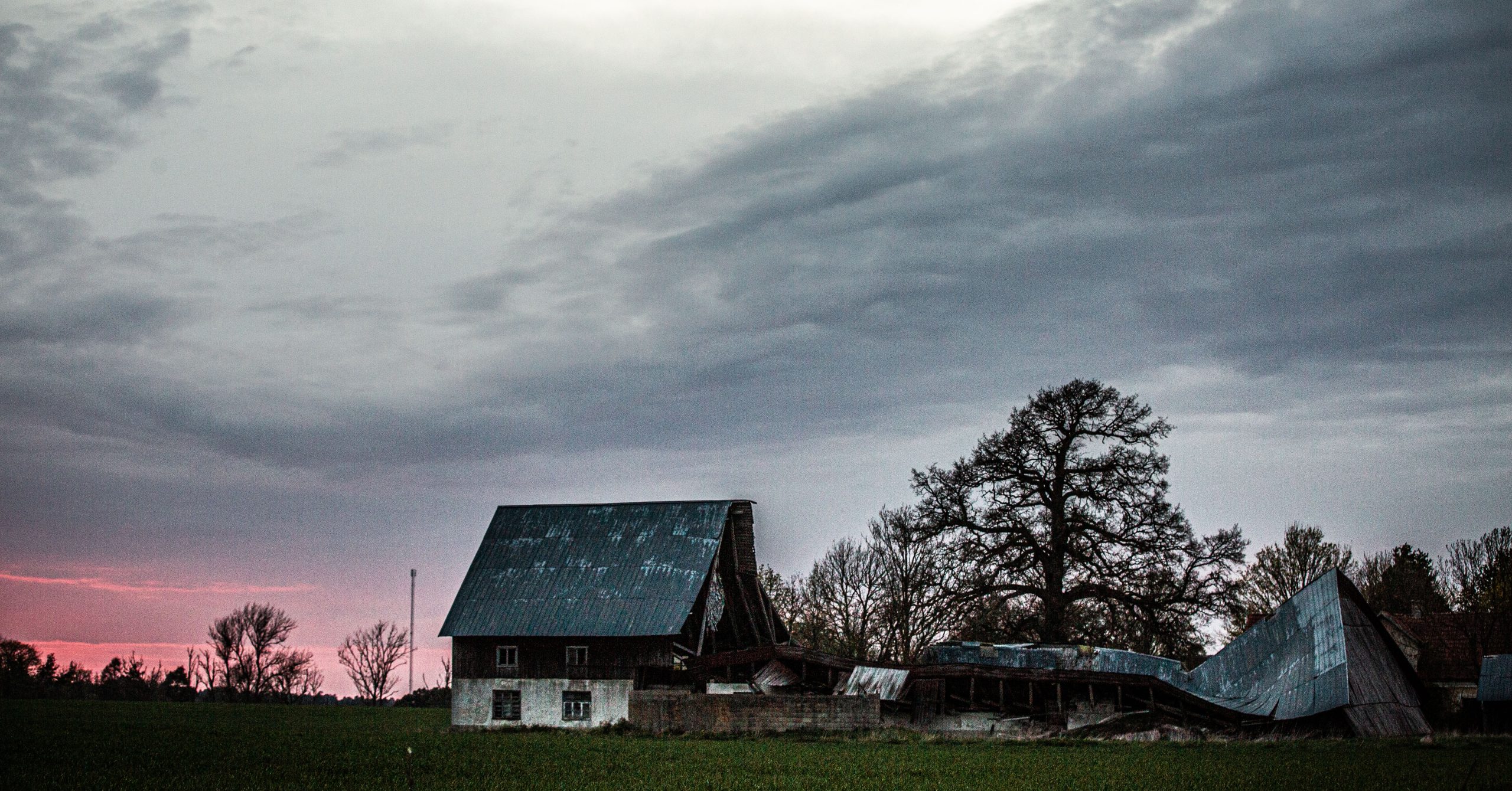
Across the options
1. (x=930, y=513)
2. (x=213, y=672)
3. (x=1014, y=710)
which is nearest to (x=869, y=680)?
(x=1014, y=710)

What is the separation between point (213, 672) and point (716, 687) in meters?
69.3

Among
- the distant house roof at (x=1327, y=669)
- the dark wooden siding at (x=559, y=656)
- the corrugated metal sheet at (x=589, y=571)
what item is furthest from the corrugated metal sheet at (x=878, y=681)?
the distant house roof at (x=1327, y=669)

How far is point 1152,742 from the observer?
33.1m

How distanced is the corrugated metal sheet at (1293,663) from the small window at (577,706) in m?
12.4

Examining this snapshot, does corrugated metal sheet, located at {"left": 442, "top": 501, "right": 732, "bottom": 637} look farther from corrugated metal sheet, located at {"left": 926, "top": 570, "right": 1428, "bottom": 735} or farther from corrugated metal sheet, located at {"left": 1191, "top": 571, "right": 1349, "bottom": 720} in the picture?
corrugated metal sheet, located at {"left": 1191, "top": 571, "right": 1349, "bottom": 720}

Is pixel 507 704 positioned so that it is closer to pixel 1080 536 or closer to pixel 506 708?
pixel 506 708

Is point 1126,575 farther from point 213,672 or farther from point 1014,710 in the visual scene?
point 213,672

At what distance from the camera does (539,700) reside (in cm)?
4453

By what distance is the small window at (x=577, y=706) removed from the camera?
4369 cm

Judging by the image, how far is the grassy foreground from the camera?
67.6 ft

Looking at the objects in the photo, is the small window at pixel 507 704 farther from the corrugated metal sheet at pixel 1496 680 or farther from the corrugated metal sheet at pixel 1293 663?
the corrugated metal sheet at pixel 1496 680

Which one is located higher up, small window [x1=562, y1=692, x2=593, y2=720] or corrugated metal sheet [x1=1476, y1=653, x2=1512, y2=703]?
corrugated metal sheet [x1=1476, y1=653, x2=1512, y2=703]

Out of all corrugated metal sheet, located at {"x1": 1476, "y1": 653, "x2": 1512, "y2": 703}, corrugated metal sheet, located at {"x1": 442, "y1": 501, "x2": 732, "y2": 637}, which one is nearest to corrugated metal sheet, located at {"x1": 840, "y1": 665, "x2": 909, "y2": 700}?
corrugated metal sheet, located at {"x1": 442, "y1": 501, "x2": 732, "y2": 637}

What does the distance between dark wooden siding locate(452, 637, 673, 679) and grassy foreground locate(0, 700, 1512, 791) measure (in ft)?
20.6
